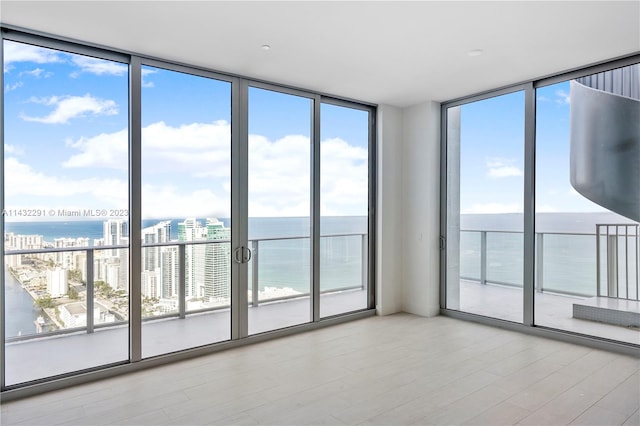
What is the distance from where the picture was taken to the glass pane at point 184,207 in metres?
3.79

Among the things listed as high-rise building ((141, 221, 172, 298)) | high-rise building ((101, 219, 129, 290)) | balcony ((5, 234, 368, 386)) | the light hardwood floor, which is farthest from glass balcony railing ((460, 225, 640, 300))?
high-rise building ((101, 219, 129, 290))

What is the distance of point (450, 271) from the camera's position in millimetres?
5316

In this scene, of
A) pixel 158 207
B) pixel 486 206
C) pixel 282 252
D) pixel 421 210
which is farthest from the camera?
pixel 421 210

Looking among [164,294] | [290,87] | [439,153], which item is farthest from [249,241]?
[439,153]

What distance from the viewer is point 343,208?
5129mm

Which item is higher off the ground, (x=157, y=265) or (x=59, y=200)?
(x=59, y=200)

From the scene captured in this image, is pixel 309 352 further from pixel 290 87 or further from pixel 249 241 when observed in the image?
pixel 290 87

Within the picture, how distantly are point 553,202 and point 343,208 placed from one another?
2.28 meters

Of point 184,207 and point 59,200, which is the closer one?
point 59,200

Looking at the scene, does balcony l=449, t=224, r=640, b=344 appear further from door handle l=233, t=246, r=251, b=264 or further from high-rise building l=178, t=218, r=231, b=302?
high-rise building l=178, t=218, r=231, b=302

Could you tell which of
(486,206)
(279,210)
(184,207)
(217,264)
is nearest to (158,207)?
(184,207)

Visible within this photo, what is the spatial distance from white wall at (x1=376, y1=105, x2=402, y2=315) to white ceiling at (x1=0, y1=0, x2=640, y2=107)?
1226mm

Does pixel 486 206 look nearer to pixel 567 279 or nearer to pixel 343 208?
pixel 567 279

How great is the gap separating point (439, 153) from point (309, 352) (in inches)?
118
